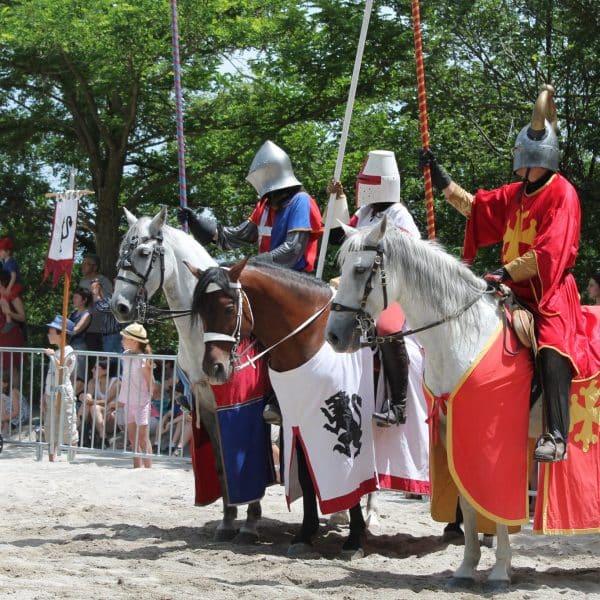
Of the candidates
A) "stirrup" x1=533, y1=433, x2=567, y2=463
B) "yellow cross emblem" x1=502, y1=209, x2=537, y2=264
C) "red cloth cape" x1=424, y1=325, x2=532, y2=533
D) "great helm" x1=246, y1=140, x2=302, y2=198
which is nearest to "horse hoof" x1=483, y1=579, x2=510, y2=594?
"red cloth cape" x1=424, y1=325, x2=532, y2=533

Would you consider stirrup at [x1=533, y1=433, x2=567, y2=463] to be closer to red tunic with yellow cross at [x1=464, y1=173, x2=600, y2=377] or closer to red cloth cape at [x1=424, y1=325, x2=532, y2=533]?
red cloth cape at [x1=424, y1=325, x2=532, y2=533]

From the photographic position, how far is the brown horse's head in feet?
20.7

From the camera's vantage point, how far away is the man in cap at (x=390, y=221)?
6.66 metres

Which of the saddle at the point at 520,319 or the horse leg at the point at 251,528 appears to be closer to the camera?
the saddle at the point at 520,319

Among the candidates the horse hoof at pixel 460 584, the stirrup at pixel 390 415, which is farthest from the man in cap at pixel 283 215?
the horse hoof at pixel 460 584

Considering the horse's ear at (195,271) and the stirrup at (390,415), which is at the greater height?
the horse's ear at (195,271)

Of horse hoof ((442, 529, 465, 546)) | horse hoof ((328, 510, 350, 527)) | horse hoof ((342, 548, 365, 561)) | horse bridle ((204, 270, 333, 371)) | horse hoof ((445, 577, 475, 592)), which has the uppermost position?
horse bridle ((204, 270, 333, 371))

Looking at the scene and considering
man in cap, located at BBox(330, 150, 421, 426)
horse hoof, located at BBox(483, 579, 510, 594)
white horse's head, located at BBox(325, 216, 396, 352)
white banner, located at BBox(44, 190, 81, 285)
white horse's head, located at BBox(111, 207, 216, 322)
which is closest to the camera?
white horse's head, located at BBox(325, 216, 396, 352)

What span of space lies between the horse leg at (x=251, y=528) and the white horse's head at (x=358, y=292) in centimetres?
194

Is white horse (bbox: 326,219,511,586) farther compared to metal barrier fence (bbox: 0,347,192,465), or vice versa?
metal barrier fence (bbox: 0,347,192,465)

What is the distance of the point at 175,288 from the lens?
7.05 metres

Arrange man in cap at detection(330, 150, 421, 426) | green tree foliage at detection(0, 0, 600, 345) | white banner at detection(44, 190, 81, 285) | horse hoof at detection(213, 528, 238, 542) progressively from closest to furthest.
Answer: man in cap at detection(330, 150, 421, 426), horse hoof at detection(213, 528, 238, 542), white banner at detection(44, 190, 81, 285), green tree foliage at detection(0, 0, 600, 345)

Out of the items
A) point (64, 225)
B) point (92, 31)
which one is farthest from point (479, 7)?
point (64, 225)

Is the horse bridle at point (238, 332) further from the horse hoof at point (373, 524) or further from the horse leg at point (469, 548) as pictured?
the horse hoof at point (373, 524)
